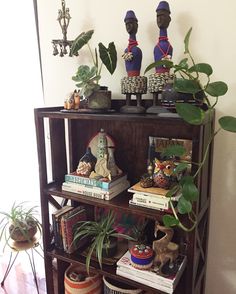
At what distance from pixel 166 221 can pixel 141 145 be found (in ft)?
1.51

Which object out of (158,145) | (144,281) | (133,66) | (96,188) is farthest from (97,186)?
(133,66)

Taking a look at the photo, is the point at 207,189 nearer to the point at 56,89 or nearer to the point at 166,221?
the point at 166,221

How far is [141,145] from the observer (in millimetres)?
1274

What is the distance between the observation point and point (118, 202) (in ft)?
3.68

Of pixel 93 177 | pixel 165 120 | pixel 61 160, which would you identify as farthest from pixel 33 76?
pixel 165 120

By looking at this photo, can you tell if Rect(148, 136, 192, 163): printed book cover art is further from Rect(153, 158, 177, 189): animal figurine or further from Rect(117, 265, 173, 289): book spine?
Rect(117, 265, 173, 289): book spine

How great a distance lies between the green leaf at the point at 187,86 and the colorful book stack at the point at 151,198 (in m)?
0.39

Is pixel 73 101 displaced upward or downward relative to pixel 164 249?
upward

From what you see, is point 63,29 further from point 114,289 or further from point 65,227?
point 114,289

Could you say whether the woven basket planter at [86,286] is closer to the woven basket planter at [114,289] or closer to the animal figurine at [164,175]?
the woven basket planter at [114,289]

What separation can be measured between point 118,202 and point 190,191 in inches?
14.4

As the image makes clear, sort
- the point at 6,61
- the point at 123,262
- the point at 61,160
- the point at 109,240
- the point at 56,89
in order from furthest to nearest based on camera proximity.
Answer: the point at 6,61 < the point at 56,89 < the point at 61,160 < the point at 109,240 < the point at 123,262

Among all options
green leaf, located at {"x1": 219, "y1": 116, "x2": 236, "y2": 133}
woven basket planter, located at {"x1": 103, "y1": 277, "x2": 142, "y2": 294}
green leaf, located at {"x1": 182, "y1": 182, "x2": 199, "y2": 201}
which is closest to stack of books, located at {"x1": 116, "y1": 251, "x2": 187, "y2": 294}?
woven basket planter, located at {"x1": 103, "y1": 277, "x2": 142, "y2": 294}

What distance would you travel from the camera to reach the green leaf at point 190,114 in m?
0.80
